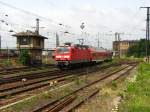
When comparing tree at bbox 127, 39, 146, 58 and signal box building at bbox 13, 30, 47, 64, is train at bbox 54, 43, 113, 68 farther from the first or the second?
tree at bbox 127, 39, 146, 58

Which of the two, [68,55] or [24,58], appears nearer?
[68,55]

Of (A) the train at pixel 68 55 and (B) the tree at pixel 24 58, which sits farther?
(B) the tree at pixel 24 58

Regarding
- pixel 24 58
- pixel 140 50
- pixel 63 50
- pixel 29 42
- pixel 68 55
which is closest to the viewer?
pixel 68 55

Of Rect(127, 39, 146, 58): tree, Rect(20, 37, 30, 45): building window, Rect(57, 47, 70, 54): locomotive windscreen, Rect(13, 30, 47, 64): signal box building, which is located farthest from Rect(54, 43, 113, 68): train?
Rect(127, 39, 146, 58): tree

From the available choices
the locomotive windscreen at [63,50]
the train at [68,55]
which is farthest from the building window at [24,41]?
the locomotive windscreen at [63,50]

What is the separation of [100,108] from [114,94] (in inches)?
177

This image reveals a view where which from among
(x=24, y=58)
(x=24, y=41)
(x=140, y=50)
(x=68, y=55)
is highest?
(x=24, y=41)

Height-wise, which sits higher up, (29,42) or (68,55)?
(29,42)

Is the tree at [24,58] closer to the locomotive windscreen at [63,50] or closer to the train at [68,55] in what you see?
the train at [68,55]

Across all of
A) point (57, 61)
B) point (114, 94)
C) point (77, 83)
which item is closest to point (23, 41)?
point (57, 61)

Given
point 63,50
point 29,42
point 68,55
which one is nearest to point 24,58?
point 63,50

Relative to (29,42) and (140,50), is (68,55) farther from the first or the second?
(140,50)

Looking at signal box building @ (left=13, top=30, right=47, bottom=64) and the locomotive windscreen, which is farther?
signal box building @ (left=13, top=30, right=47, bottom=64)

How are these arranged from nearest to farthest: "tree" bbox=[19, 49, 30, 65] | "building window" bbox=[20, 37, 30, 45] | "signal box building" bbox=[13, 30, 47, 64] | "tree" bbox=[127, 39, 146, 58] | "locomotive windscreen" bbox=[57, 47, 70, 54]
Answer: "locomotive windscreen" bbox=[57, 47, 70, 54] → "tree" bbox=[19, 49, 30, 65] → "signal box building" bbox=[13, 30, 47, 64] → "building window" bbox=[20, 37, 30, 45] → "tree" bbox=[127, 39, 146, 58]
